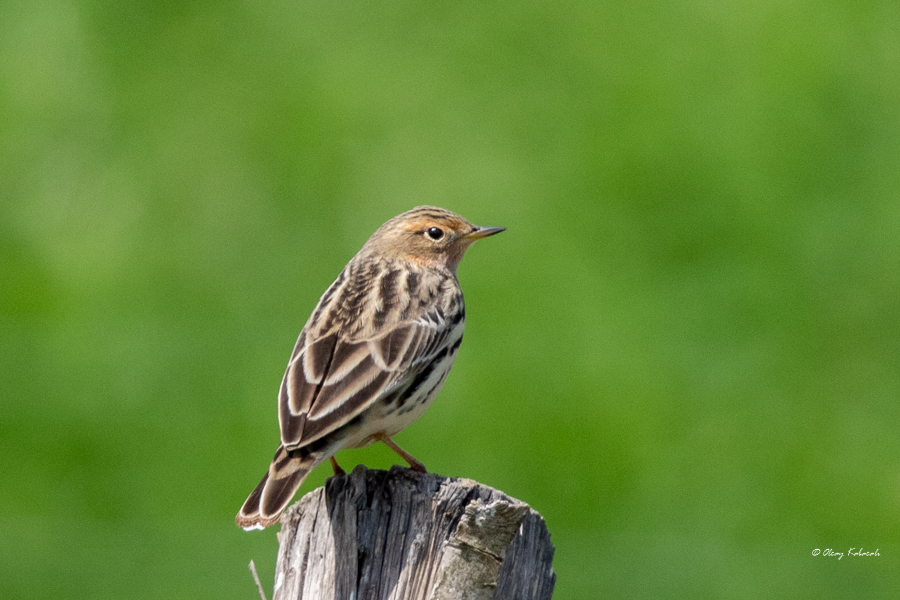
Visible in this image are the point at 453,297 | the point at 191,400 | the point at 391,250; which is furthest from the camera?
the point at 191,400

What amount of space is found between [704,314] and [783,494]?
199 cm

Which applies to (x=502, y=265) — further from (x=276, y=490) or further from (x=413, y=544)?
(x=413, y=544)

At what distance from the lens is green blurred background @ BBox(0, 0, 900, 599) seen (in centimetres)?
1174

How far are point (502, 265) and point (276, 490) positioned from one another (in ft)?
25.0

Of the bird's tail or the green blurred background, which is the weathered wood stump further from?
the green blurred background

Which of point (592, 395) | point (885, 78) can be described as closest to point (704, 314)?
point (592, 395)

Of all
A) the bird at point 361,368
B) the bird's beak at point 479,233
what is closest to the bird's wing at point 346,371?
the bird at point 361,368

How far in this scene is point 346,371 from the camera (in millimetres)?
6891

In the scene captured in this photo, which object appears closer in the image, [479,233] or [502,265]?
[479,233]

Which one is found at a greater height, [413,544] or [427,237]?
[427,237]

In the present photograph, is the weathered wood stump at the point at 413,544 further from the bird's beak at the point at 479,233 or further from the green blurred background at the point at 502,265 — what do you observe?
the green blurred background at the point at 502,265

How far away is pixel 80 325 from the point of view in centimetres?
1359

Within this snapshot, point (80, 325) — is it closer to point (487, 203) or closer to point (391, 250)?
point (487, 203)

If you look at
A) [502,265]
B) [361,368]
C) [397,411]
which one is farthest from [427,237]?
[502,265]
